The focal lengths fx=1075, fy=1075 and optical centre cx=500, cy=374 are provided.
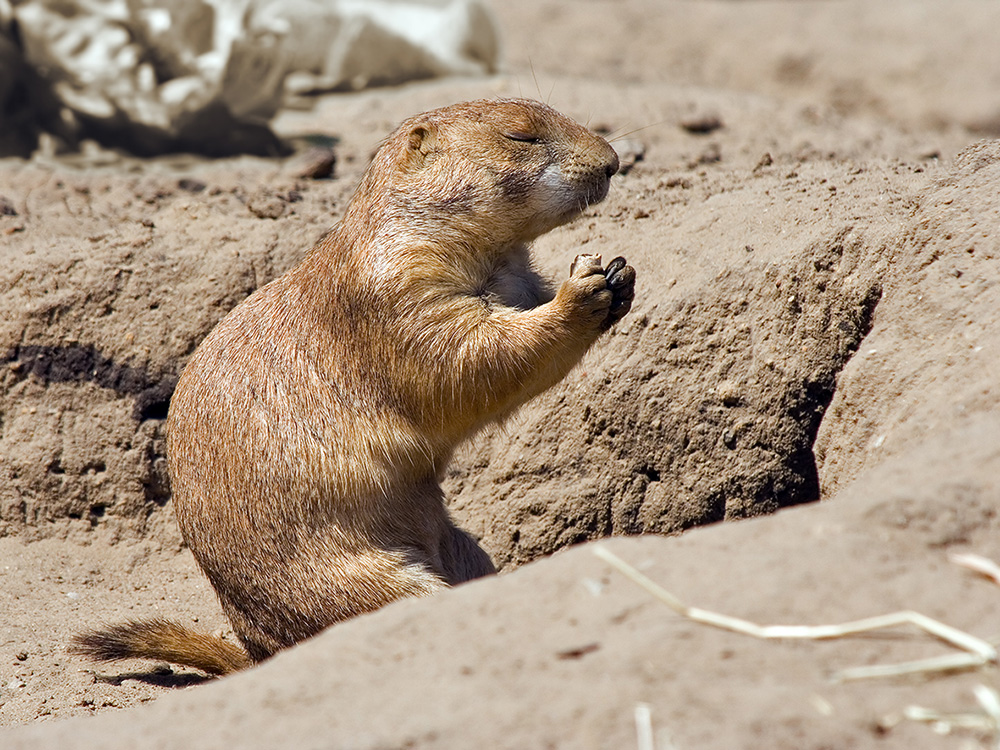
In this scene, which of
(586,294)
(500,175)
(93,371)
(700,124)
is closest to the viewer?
(586,294)

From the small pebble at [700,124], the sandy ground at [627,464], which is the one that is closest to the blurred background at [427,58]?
the small pebble at [700,124]

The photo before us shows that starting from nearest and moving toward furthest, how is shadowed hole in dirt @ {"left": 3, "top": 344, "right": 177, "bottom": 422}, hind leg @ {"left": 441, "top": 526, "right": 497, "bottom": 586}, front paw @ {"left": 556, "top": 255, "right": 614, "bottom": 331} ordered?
front paw @ {"left": 556, "top": 255, "right": 614, "bottom": 331}, hind leg @ {"left": 441, "top": 526, "right": 497, "bottom": 586}, shadowed hole in dirt @ {"left": 3, "top": 344, "right": 177, "bottom": 422}

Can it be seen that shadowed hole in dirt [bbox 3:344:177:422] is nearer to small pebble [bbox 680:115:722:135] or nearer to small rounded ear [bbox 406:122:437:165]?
small rounded ear [bbox 406:122:437:165]

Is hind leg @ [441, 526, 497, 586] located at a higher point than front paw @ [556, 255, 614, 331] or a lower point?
→ lower

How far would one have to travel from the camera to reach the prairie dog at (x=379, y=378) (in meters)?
4.34

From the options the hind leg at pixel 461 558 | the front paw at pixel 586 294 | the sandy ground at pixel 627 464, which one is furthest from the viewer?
the hind leg at pixel 461 558

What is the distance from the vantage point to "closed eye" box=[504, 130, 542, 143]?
4453mm

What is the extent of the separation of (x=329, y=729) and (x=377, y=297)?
2187 millimetres

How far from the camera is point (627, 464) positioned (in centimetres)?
523

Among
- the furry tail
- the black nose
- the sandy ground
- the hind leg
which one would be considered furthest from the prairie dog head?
the furry tail

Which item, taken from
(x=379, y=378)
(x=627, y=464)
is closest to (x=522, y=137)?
(x=379, y=378)

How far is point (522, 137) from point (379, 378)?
1.16 metres

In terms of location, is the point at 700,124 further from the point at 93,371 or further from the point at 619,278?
the point at 93,371

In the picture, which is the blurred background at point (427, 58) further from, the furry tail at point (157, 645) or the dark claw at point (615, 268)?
the furry tail at point (157, 645)
